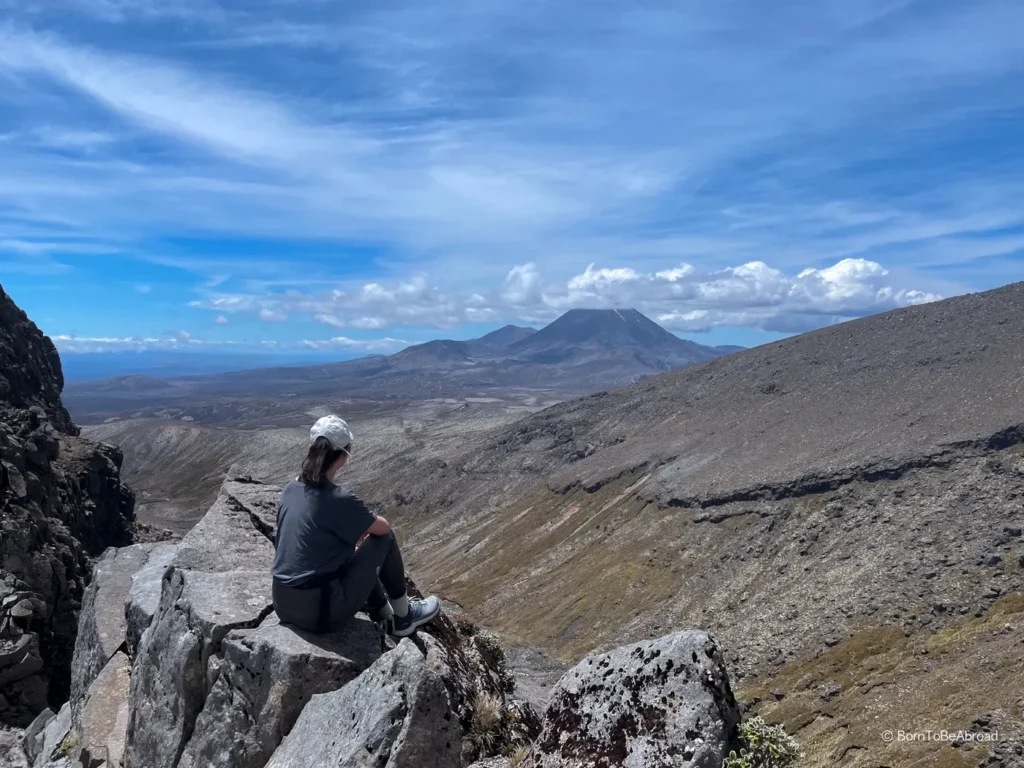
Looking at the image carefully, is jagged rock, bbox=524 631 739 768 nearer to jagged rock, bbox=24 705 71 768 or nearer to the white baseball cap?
the white baseball cap

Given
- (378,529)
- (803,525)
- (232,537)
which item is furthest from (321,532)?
(803,525)

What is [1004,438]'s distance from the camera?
57312 millimetres

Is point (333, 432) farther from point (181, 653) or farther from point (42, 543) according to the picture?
point (42, 543)

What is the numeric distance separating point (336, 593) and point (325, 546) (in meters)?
0.55

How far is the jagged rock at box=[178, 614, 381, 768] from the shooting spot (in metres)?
8.27

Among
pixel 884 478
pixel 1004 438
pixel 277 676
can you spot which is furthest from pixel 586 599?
pixel 277 676

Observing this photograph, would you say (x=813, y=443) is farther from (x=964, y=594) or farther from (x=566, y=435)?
(x=566, y=435)

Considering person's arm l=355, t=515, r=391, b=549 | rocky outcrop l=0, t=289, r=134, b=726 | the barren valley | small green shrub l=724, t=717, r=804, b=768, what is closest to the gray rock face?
person's arm l=355, t=515, r=391, b=549

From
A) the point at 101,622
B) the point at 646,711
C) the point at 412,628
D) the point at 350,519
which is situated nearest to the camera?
the point at 646,711

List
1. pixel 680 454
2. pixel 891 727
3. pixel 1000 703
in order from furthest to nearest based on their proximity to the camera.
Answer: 1. pixel 680 454
2. pixel 891 727
3. pixel 1000 703

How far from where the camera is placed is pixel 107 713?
11797 millimetres

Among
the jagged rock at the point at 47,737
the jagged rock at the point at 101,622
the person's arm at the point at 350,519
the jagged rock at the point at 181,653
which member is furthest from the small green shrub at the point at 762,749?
the jagged rock at the point at 47,737

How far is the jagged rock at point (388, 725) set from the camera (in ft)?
23.1

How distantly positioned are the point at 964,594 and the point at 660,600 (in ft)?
73.0
